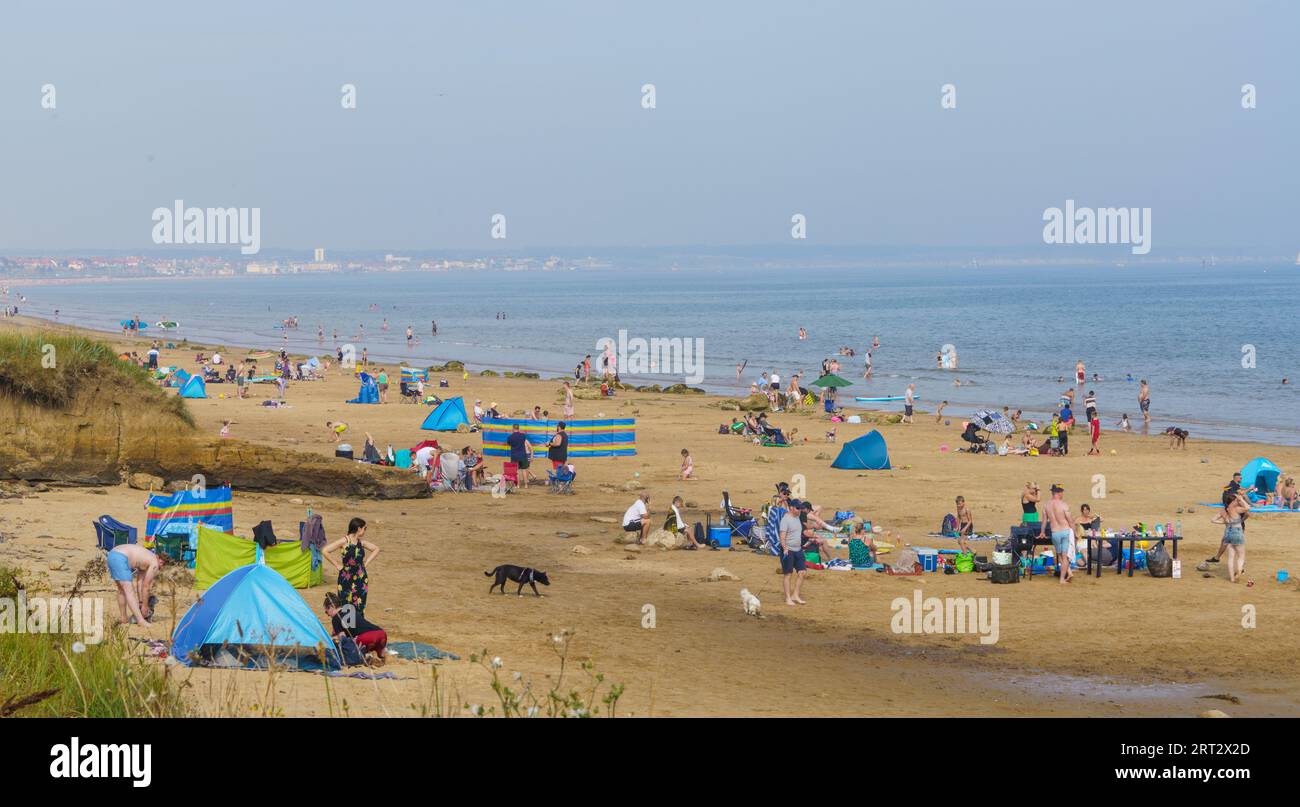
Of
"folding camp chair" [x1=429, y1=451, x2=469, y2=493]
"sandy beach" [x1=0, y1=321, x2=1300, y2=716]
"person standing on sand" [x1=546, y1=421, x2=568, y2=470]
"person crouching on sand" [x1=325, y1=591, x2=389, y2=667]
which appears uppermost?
"person standing on sand" [x1=546, y1=421, x2=568, y2=470]

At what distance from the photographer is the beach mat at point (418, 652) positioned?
12.3m

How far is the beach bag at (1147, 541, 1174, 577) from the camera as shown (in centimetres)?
1778

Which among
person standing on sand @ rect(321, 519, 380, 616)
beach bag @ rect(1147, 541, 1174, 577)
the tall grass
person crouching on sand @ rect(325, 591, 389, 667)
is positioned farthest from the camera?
beach bag @ rect(1147, 541, 1174, 577)

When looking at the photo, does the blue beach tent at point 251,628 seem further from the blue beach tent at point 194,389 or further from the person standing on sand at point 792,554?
the blue beach tent at point 194,389

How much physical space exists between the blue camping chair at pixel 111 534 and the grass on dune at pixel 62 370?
6.27 metres

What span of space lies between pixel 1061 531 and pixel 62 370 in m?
16.5

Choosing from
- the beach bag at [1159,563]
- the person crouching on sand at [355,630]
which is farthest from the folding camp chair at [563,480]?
the person crouching on sand at [355,630]

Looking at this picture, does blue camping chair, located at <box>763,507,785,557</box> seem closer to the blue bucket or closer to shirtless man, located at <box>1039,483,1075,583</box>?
the blue bucket

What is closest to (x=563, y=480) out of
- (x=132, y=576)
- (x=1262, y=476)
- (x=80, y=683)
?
(x=132, y=576)

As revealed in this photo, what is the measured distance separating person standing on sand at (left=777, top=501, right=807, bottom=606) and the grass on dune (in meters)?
12.1

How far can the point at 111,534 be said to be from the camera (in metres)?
16.1

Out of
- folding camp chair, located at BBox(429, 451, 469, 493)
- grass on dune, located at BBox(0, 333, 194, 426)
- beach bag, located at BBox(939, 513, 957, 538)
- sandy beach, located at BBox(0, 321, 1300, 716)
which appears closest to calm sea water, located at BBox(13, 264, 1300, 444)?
sandy beach, located at BBox(0, 321, 1300, 716)

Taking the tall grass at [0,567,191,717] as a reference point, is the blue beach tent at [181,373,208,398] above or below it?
above

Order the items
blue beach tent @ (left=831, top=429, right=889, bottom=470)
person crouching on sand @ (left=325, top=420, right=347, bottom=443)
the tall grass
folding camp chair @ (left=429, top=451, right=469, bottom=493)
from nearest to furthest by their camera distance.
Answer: the tall grass, folding camp chair @ (left=429, top=451, right=469, bottom=493), blue beach tent @ (left=831, top=429, right=889, bottom=470), person crouching on sand @ (left=325, top=420, right=347, bottom=443)
